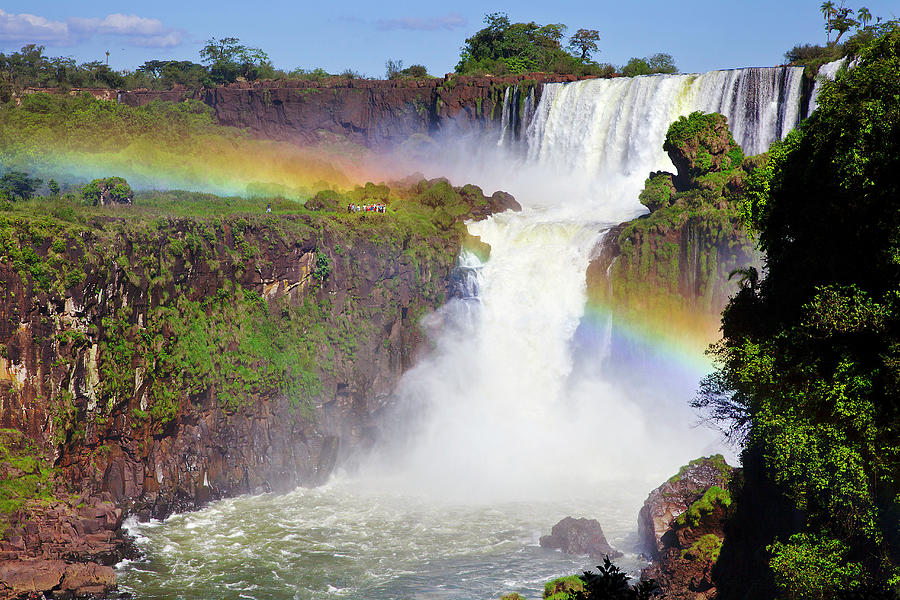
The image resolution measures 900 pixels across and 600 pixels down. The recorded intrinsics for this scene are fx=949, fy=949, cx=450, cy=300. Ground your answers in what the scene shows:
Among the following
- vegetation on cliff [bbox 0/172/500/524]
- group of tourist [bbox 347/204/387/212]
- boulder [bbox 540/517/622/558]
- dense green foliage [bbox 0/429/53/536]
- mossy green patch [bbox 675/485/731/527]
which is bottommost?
boulder [bbox 540/517/622/558]

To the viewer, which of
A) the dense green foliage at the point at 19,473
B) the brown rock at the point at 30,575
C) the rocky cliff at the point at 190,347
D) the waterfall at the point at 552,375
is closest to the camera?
the brown rock at the point at 30,575

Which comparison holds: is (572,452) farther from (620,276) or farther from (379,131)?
(379,131)

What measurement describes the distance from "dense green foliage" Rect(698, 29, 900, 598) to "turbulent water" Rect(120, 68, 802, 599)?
34.7ft

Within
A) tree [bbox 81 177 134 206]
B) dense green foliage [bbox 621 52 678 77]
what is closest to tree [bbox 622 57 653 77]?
dense green foliage [bbox 621 52 678 77]

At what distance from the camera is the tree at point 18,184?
48438mm

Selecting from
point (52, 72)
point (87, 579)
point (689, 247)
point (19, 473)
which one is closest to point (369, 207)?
point (689, 247)

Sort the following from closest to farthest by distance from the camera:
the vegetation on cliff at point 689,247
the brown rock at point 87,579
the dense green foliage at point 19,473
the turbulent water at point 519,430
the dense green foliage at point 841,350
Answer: the dense green foliage at point 841,350 → the brown rock at point 87,579 → the dense green foliage at point 19,473 → the turbulent water at point 519,430 → the vegetation on cliff at point 689,247

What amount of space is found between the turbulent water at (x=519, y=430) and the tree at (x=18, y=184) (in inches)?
894

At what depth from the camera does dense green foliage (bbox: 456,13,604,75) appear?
77.9 metres

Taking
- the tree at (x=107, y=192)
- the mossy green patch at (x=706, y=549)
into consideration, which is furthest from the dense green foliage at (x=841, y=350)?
the tree at (x=107, y=192)

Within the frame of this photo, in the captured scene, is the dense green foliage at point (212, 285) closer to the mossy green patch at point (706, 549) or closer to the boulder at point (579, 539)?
the boulder at point (579, 539)

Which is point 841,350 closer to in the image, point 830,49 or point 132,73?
point 830,49

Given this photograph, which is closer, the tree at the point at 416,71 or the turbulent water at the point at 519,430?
the turbulent water at the point at 519,430

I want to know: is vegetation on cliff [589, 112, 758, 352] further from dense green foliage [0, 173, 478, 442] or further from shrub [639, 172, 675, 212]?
dense green foliage [0, 173, 478, 442]
